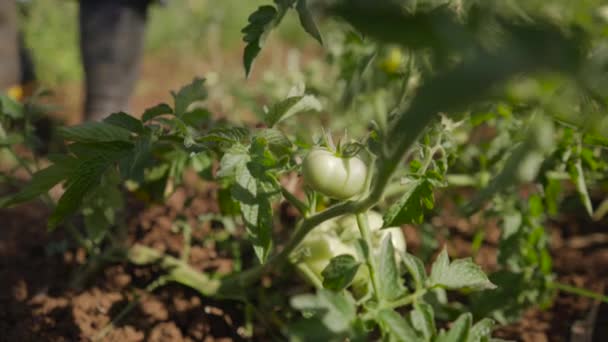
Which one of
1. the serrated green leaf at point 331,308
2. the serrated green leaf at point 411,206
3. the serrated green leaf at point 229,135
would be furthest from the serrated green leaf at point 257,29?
the serrated green leaf at point 331,308

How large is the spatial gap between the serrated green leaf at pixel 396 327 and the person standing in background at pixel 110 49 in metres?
1.84

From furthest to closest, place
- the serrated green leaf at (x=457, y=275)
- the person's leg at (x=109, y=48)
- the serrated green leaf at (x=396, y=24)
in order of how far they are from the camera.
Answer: the person's leg at (x=109, y=48)
the serrated green leaf at (x=457, y=275)
the serrated green leaf at (x=396, y=24)

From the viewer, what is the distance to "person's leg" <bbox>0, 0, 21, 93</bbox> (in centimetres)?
255

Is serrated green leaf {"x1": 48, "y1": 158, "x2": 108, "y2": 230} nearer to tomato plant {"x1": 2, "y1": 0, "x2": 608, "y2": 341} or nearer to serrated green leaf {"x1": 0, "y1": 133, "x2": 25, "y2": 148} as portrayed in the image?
tomato plant {"x1": 2, "y1": 0, "x2": 608, "y2": 341}

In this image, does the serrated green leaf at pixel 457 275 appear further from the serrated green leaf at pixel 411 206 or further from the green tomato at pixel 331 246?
the green tomato at pixel 331 246

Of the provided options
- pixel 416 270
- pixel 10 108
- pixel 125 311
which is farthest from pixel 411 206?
pixel 10 108

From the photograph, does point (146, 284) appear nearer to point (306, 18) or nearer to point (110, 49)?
point (306, 18)

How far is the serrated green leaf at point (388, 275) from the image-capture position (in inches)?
33.4

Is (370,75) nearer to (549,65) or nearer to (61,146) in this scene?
(549,65)

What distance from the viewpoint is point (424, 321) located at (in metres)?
0.83

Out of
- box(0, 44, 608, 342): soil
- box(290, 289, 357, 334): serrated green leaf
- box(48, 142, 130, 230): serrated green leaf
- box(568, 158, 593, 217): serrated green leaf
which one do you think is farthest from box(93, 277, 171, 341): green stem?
box(568, 158, 593, 217): serrated green leaf

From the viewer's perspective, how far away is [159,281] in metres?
1.39

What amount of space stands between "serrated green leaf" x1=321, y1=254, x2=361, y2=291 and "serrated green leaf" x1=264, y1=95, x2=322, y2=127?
0.31 m

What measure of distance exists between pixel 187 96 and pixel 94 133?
19 centimetres
